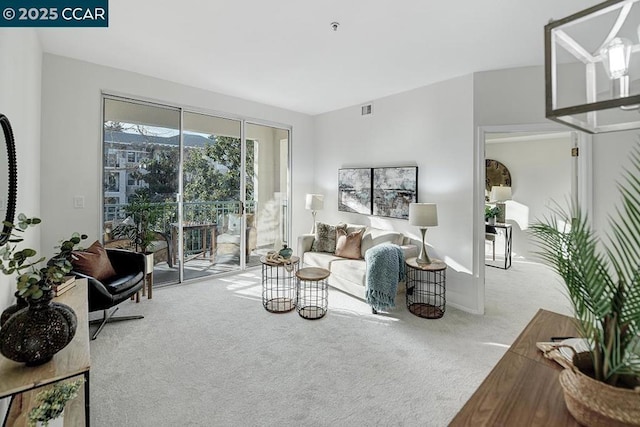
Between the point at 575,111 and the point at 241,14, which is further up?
the point at 241,14

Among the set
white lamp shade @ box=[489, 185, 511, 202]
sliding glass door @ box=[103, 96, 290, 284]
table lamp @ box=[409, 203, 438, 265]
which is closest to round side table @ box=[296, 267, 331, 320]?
table lamp @ box=[409, 203, 438, 265]

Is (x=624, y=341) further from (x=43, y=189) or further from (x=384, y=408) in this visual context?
(x=43, y=189)

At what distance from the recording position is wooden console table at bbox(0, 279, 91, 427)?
1284 mm

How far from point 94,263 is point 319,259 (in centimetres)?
255

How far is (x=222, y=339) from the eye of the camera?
2809mm

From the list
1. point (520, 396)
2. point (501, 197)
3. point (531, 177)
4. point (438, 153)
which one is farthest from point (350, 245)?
point (531, 177)

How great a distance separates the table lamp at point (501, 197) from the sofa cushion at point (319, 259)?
391 centimetres

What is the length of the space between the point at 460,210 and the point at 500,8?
6.57ft

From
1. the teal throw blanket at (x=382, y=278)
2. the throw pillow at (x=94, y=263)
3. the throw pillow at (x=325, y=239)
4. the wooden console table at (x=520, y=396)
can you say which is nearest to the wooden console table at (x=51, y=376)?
the throw pillow at (x=94, y=263)

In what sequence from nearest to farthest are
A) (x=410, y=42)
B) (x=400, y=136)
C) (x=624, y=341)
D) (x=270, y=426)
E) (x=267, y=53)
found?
1. (x=624, y=341)
2. (x=270, y=426)
3. (x=410, y=42)
4. (x=267, y=53)
5. (x=400, y=136)

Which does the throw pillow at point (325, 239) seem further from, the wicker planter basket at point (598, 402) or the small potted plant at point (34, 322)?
the wicker planter basket at point (598, 402)

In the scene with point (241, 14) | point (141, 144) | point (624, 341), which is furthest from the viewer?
point (141, 144)

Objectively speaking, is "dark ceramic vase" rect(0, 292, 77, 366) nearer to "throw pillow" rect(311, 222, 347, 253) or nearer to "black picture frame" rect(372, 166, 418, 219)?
"throw pillow" rect(311, 222, 347, 253)

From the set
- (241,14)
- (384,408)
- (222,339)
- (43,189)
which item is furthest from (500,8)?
(43,189)
